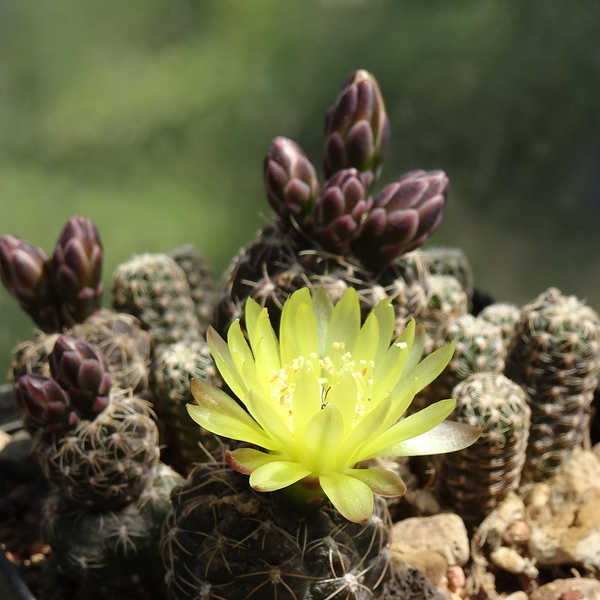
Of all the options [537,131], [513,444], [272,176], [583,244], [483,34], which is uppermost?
[483,34]

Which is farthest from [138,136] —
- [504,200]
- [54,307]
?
[504,200]

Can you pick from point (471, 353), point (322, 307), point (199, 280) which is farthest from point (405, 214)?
point (199, 280)

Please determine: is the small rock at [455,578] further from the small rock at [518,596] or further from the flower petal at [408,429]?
the flower petal at [408,429]

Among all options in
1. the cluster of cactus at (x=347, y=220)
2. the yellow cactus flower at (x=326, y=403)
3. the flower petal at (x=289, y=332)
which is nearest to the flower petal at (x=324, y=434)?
the yellow cactus flower at (x=326, y=403)

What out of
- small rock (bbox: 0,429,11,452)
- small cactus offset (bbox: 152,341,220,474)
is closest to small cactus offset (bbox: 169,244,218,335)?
small cactus offset (bbox: 152,341,220,474)

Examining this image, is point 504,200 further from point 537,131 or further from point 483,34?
point 483,34
